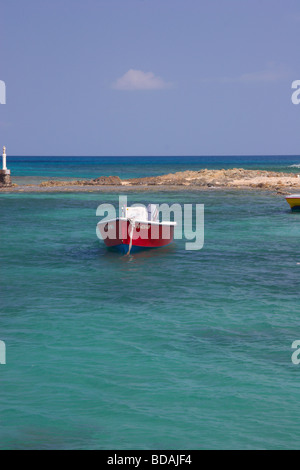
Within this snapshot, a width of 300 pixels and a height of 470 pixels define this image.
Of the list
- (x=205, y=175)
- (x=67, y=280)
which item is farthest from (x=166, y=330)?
(x=205, y=175)

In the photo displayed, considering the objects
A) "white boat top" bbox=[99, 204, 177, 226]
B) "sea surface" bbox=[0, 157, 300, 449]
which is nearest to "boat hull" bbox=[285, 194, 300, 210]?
"sea surface" bbox=[0, 157, 300, 449]

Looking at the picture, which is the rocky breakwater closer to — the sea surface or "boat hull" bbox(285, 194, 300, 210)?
"boat hull" bbox(285, 194, 300, 210)

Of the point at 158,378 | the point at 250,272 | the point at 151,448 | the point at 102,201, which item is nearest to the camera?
the point at 151,448

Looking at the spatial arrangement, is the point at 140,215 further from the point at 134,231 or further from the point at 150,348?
the point at 150,348

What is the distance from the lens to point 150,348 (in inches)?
541

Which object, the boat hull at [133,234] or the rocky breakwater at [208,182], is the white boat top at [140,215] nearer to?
the boat hull at [133,234]

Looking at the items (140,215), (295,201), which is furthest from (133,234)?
(295,201)

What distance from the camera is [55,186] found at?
71750 mm

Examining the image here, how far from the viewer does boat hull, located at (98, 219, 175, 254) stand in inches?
976

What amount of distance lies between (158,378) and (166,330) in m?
2.85

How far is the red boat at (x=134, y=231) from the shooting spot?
974 inches

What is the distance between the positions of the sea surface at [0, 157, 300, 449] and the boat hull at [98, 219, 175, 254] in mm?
485

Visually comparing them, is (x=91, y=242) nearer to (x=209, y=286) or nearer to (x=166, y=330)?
(x=209, y=286)

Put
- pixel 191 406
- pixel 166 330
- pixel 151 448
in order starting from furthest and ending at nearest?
pixel 166 330 < pixel 191 406 < pixel 151 448
